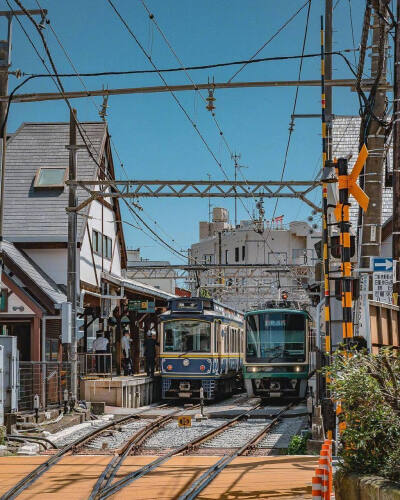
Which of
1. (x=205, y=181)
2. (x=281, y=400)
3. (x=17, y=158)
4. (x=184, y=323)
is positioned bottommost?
(x=281, y=400)

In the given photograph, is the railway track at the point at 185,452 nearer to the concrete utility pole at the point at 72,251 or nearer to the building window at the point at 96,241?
the concrete utility pole at the point at 72,251

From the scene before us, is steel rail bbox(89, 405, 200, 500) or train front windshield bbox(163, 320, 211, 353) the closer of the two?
steel rail bbox(89, 405, 200, 500)

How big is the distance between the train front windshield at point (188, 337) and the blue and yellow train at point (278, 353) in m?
1.36

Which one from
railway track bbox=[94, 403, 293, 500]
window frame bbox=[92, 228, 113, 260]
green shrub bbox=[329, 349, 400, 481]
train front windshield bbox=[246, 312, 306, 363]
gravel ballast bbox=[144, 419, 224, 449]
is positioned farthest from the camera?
window frame bbox=[92, 228, 113, 260]

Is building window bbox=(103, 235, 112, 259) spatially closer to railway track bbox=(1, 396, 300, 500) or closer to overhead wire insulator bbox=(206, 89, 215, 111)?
railway track bbox=(1, 396, 300, 500)

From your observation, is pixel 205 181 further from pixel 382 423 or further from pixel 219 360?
pixel 382 423

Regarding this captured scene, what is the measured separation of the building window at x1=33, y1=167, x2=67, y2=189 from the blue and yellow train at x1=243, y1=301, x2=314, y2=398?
857 cm

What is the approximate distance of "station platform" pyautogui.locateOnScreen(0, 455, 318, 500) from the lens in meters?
10.3

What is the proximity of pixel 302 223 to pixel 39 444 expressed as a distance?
62.7 meters

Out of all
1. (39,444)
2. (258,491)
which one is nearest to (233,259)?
(39,444)

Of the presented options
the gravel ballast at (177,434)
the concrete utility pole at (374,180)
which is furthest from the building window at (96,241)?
the concrete utility pole at (374,180)

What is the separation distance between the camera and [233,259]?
3273 inches

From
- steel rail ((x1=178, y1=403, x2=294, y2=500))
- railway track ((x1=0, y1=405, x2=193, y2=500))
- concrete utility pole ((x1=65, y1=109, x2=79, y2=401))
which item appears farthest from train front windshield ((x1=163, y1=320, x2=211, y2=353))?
steel rail ((x1=178, y1=403, x2=294, y2=500))

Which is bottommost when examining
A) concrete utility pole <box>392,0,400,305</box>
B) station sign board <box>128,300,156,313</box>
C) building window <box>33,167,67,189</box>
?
station sign board <box>128,300,156,313</box>
